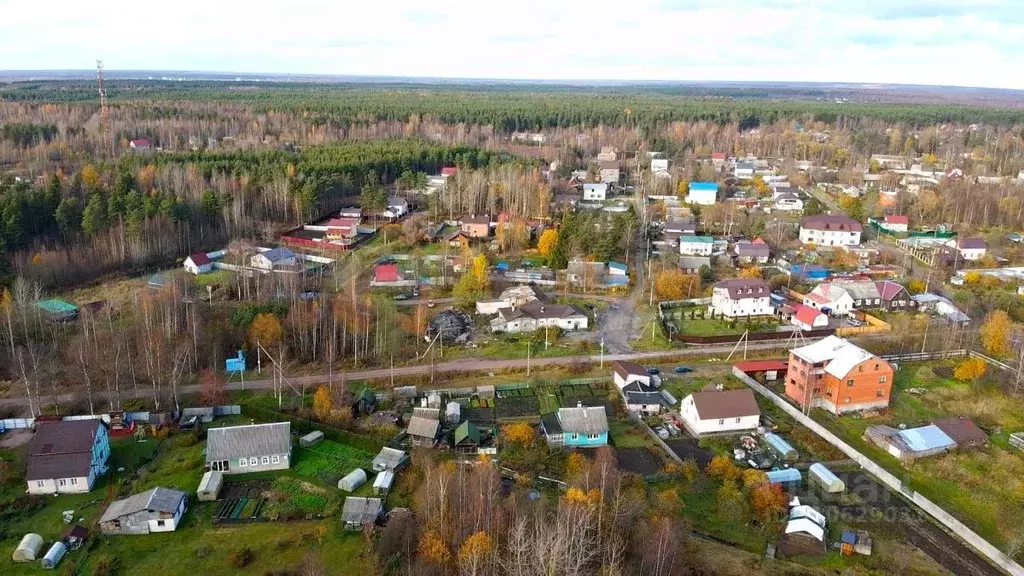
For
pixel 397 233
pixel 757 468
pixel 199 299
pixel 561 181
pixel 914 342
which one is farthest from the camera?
pixel 561 181

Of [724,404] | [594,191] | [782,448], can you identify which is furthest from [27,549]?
[594,191]

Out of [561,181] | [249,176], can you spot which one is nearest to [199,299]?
[249,176]

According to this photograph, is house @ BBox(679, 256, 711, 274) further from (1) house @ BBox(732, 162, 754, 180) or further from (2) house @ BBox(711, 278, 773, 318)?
(1) house @ BBox(732, 162, 754, 180)

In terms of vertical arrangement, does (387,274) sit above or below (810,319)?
above

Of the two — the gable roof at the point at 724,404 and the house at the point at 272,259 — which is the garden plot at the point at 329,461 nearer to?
the gable roof at the point at 724,404

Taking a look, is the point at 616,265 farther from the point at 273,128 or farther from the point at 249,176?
the point at 273,128

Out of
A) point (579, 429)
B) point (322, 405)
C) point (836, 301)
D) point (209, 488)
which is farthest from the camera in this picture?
point (836, 301)

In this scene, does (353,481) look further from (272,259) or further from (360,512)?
(272,259)
